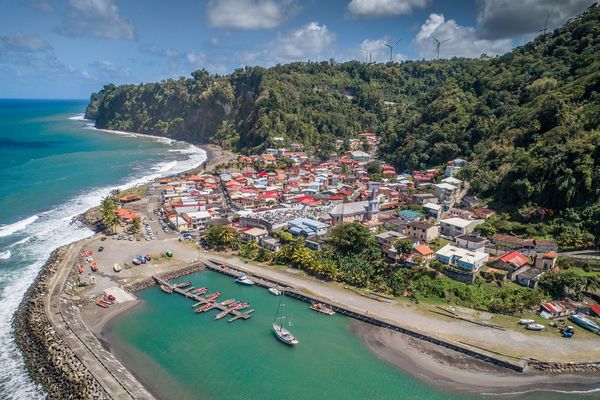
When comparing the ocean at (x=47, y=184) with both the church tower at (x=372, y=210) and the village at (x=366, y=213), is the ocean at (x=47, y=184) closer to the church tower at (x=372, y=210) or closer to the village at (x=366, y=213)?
the village at (x=366, y=213)

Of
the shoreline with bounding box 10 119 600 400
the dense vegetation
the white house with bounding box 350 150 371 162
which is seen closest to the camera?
the shoreline with bounding box 10 119 600 400

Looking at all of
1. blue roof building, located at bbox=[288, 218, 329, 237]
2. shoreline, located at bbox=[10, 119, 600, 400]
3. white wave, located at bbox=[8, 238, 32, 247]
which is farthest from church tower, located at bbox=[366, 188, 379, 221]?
white wave, located at bbox=[8, 238, 32, 247]

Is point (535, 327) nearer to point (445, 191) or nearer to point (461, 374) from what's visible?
point (461, 374)

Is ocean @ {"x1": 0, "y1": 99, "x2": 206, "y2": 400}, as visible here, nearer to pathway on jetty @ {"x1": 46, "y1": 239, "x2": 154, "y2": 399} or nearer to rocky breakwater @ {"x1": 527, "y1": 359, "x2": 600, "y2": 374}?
pathway on jetty @ {"x1": 46, "y1": 239, "x2": 154, "y2": 399}

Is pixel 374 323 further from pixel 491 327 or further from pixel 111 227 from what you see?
pixel 111 227

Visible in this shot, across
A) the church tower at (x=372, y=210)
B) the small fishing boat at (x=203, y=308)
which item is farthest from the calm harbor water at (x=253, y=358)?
the church tower at (x=372, y=210)

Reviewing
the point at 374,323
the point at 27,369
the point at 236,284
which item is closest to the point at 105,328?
the point at 27,369
